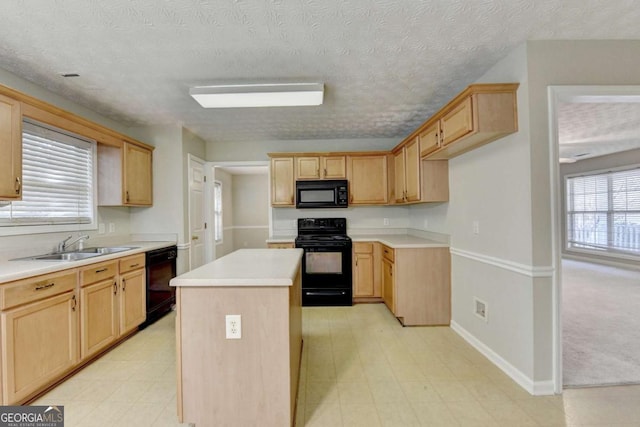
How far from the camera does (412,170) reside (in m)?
3.40

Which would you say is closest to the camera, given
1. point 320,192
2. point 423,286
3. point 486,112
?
point 486,112

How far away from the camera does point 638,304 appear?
378 centimetres

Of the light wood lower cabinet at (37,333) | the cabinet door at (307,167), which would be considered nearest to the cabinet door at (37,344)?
the light wood lower cabinet at (37,333)

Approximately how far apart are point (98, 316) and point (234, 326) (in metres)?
1.72

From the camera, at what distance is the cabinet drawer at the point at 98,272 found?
233 centimetres

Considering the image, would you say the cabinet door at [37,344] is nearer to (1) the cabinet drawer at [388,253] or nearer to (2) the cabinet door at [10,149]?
(2) the cabinet door at [10,149]

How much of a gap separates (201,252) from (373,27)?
12.5 feet

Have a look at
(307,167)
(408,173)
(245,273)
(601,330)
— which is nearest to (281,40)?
(245,273)

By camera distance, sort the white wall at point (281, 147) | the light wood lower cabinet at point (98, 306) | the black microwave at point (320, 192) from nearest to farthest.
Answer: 1. the light wood lower cabinet at point (98, 306)
2. the black microwave at point (320, 192)
3. the white wall at point (281, 147)

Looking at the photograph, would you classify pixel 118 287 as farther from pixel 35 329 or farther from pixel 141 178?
pixel 141 178

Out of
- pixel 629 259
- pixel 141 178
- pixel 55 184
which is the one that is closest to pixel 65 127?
pixel 55 184

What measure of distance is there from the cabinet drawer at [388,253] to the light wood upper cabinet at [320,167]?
1.23m

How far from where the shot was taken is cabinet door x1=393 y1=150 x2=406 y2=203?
3.75 meters

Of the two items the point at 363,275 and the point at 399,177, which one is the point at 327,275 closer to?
the point at 363,275
